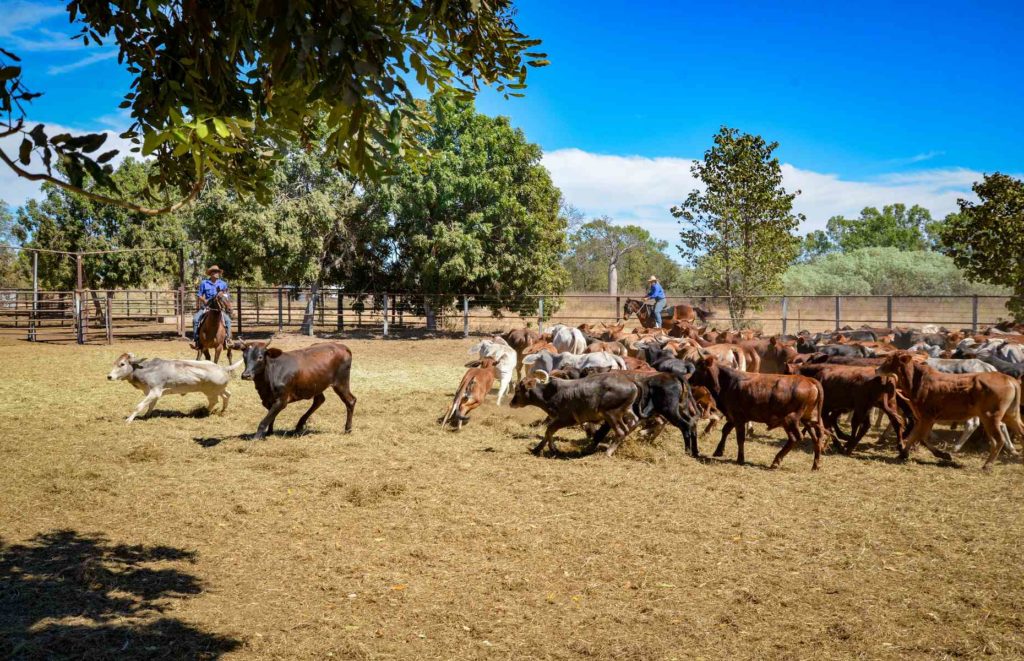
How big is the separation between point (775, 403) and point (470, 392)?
4108mm

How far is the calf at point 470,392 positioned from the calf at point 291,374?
55.3 inches

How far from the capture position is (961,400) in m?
8.31

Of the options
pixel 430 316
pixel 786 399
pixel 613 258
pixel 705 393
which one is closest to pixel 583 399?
pixel 786 399

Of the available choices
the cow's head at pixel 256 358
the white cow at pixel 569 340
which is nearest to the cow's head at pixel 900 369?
the white cow at pixel 569 340

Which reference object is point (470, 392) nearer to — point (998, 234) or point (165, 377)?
point (165, 377)

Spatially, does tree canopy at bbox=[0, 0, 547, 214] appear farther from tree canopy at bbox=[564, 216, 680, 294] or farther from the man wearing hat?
tree canopy at bbox=[564, 216, 680, 294]

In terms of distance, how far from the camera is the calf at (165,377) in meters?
10.4

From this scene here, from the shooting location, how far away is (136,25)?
13.3 ft

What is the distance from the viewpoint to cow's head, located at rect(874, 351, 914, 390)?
28.5 ft

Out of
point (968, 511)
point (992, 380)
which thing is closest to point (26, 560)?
point (968, 511)

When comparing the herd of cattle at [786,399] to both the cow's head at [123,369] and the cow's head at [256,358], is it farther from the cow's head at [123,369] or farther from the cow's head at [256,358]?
the cow's head at [123,369]

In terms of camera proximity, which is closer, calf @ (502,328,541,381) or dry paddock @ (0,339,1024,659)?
dry paddock @ (0,339,1024,659)

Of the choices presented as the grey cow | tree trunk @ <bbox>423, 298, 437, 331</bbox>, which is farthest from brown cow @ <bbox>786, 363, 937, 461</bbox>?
tree trunk @ <bbox>423, 298, 437, 331</bbox>

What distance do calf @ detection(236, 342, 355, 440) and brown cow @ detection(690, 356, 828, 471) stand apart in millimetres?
4722
